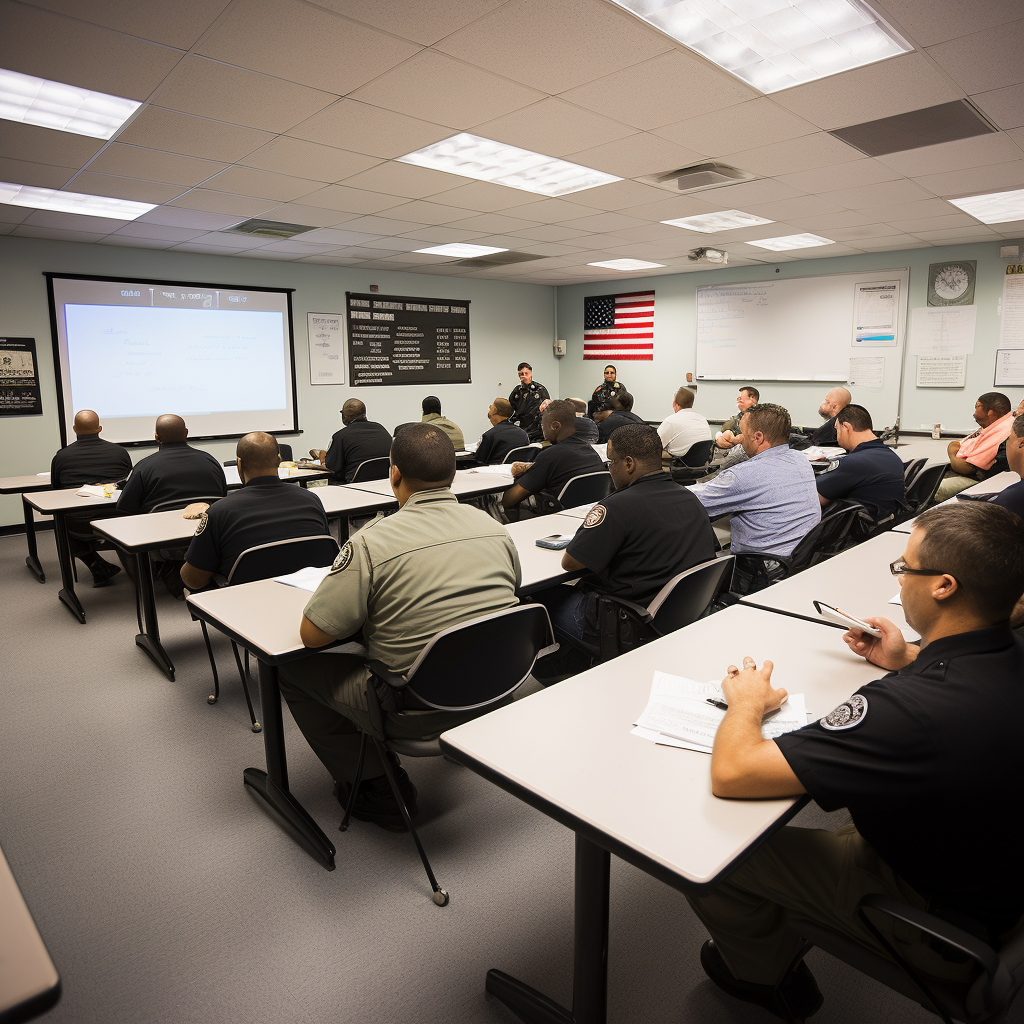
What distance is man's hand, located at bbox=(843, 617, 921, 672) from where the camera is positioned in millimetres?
1653

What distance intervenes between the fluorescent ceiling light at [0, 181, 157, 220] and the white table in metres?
5.05

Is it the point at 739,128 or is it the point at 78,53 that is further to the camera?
the point at 739,128

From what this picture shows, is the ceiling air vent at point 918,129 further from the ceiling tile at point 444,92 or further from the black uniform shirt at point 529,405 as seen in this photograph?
the black uniform shirt at point 529,405

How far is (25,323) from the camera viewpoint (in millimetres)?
6281

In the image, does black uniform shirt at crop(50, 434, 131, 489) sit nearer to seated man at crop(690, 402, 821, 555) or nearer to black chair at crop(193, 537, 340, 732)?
black chair at crop(193, 537, 340, 732)

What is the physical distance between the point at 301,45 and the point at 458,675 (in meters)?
2.43

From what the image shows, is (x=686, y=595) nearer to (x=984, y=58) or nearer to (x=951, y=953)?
(x=951, y=953)

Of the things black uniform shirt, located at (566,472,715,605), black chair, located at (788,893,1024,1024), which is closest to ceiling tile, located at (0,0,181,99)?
black uniform shirt, located at (566,472,715,605)

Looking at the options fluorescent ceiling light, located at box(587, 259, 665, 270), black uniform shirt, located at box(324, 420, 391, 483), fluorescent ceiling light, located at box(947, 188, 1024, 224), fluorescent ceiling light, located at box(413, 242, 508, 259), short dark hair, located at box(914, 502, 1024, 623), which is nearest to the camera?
short dark hair, located at box(914, 502, 1024, 623)

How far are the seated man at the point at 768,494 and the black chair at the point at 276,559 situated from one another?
5.84ft

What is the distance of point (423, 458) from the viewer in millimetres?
2070

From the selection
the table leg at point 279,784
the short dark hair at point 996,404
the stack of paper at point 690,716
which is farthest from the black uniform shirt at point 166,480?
the short dark hair at point 996,404

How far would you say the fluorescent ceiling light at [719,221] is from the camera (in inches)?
227

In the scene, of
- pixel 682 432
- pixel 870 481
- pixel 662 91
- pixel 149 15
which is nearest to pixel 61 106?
pixel 149 15
